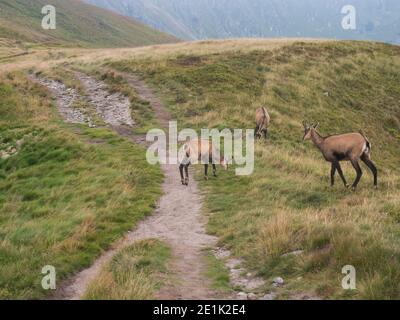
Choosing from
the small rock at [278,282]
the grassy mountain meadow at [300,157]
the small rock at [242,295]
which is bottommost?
the small rock at [242,295]

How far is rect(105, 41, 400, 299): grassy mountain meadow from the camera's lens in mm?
9180

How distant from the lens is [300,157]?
75.5ft

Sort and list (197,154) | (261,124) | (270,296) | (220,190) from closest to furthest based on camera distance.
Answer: (270,296)
(220,190)
(197,154)
(261,124)

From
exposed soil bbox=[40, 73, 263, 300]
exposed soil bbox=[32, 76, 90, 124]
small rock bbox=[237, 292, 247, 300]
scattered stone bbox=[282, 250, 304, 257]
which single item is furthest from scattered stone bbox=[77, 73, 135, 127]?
small rock bbox=[237, 292, 247, 300]

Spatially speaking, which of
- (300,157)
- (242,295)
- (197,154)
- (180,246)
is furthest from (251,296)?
(300,157)

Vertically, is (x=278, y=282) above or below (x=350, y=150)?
below

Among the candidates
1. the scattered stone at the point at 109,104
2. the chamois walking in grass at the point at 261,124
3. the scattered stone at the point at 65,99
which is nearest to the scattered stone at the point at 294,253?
the chamois walking in grass at the point at 261,124

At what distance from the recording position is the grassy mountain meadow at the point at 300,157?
9.18 metres

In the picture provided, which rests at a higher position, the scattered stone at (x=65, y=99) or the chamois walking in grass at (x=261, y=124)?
the scattered stone at (x=65, y=99)

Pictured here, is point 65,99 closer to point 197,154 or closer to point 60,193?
point 60,193

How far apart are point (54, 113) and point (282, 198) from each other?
2139 cm

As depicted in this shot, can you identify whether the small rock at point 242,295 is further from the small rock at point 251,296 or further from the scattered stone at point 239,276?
the scattered stone at point 239,276
